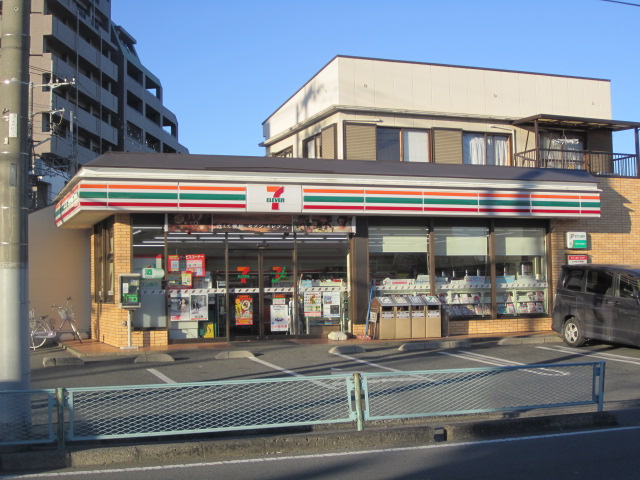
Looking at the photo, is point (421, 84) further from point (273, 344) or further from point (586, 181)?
point (273, 344)

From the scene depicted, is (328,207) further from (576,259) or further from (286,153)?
(286,153)

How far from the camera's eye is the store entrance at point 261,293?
17109mm

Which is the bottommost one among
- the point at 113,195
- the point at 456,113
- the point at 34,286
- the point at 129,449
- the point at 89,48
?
the point at 129,449

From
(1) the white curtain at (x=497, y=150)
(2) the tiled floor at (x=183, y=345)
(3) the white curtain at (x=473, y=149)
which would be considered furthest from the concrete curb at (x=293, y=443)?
(1) the white curtain at (x=497, y=150)

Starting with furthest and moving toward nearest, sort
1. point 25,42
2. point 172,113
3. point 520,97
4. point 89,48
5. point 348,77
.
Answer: point 172,113
point 89,48
point 520,97
point 348,77
point 25,42

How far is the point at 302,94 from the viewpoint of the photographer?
2328 centimetres

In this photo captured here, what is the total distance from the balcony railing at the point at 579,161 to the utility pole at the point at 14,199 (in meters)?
17.0

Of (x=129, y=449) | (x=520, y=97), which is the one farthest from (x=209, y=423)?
(x=520, y=97)

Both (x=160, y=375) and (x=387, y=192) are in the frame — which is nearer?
(x=160, y=375)

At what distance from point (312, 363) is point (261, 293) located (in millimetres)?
3962

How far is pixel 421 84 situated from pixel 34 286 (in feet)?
41.7

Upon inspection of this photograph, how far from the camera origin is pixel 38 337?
1784 centimetres

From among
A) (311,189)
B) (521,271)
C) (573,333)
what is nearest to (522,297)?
(521,271)

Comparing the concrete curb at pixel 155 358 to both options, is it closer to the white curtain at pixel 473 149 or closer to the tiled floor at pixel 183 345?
the tiled floor at pixel 183 345
